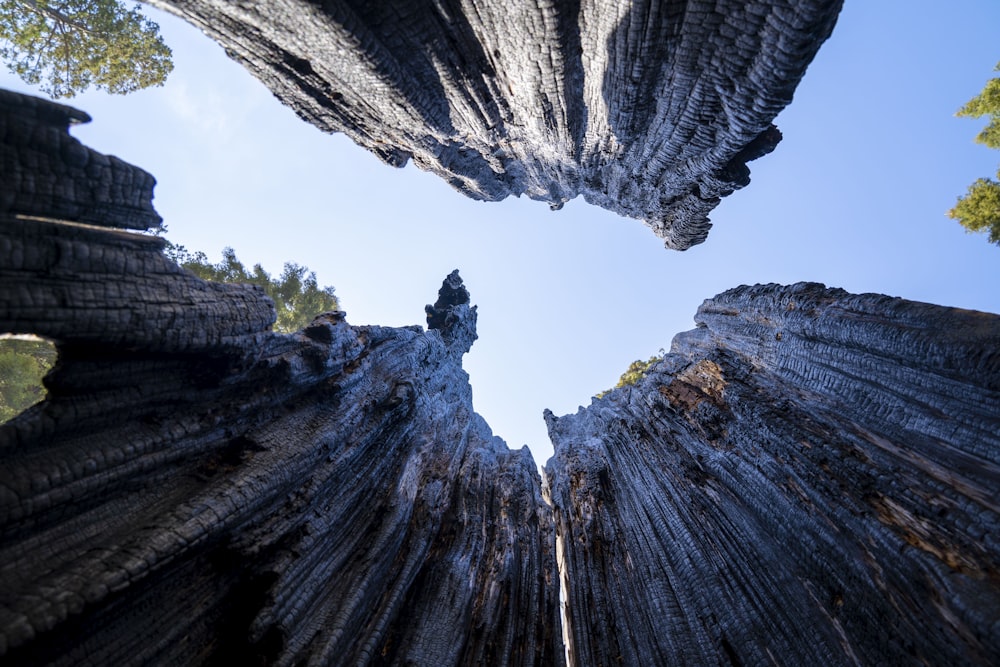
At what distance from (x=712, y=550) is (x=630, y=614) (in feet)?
7.51

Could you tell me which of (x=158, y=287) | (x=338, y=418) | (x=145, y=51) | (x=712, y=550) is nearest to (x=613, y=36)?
(x=158, y=287)

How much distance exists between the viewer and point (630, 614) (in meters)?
9.43

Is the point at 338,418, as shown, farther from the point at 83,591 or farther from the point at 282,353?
the point at 83,591

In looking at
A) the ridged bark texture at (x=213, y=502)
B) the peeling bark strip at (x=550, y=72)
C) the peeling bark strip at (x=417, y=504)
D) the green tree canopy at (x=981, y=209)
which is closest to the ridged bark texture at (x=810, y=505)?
the peeling bark strip at (x=417, y=504)

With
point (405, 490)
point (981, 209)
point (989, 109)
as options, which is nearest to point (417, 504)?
point (405, 490)

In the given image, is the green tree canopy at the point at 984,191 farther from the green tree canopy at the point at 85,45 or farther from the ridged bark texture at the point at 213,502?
the green tree canopy at the point at 85,45

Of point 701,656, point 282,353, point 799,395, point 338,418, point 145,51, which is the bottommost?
point 701,656

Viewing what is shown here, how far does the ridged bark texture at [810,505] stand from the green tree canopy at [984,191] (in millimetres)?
9769

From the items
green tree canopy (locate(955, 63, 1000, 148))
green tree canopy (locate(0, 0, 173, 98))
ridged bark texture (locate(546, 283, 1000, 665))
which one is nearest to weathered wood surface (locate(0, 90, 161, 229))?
ridged bark texture (locate(546, 283, 1000, 665))

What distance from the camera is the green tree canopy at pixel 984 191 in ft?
48.3

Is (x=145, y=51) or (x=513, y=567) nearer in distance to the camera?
(x=513, y=567)

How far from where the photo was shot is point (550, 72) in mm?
10312

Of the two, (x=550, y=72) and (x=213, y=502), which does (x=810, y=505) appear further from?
(x=550, y=72)

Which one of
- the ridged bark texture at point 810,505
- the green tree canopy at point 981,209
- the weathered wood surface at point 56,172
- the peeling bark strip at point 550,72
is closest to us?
the weathered wood surface at point 56,172
